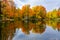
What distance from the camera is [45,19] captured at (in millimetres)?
1836

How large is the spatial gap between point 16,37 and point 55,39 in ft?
1.25

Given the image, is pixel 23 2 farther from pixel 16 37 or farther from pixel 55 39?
pixel 55 39

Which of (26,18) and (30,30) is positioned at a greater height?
(26,18)

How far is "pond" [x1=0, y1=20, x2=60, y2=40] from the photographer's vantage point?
1812 mm

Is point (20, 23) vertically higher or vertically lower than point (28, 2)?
lower

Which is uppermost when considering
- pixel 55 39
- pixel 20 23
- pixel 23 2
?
pixel 23 2

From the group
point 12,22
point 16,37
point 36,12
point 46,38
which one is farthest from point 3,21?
point 46,38

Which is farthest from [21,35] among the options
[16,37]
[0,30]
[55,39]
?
[55,39]

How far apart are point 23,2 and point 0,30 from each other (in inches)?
14.2

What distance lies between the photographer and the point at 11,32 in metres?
1.88

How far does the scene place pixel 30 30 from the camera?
1854mm

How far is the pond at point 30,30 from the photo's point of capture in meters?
1.81

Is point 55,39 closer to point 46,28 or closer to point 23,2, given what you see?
point 46,28

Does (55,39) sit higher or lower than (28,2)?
lower
